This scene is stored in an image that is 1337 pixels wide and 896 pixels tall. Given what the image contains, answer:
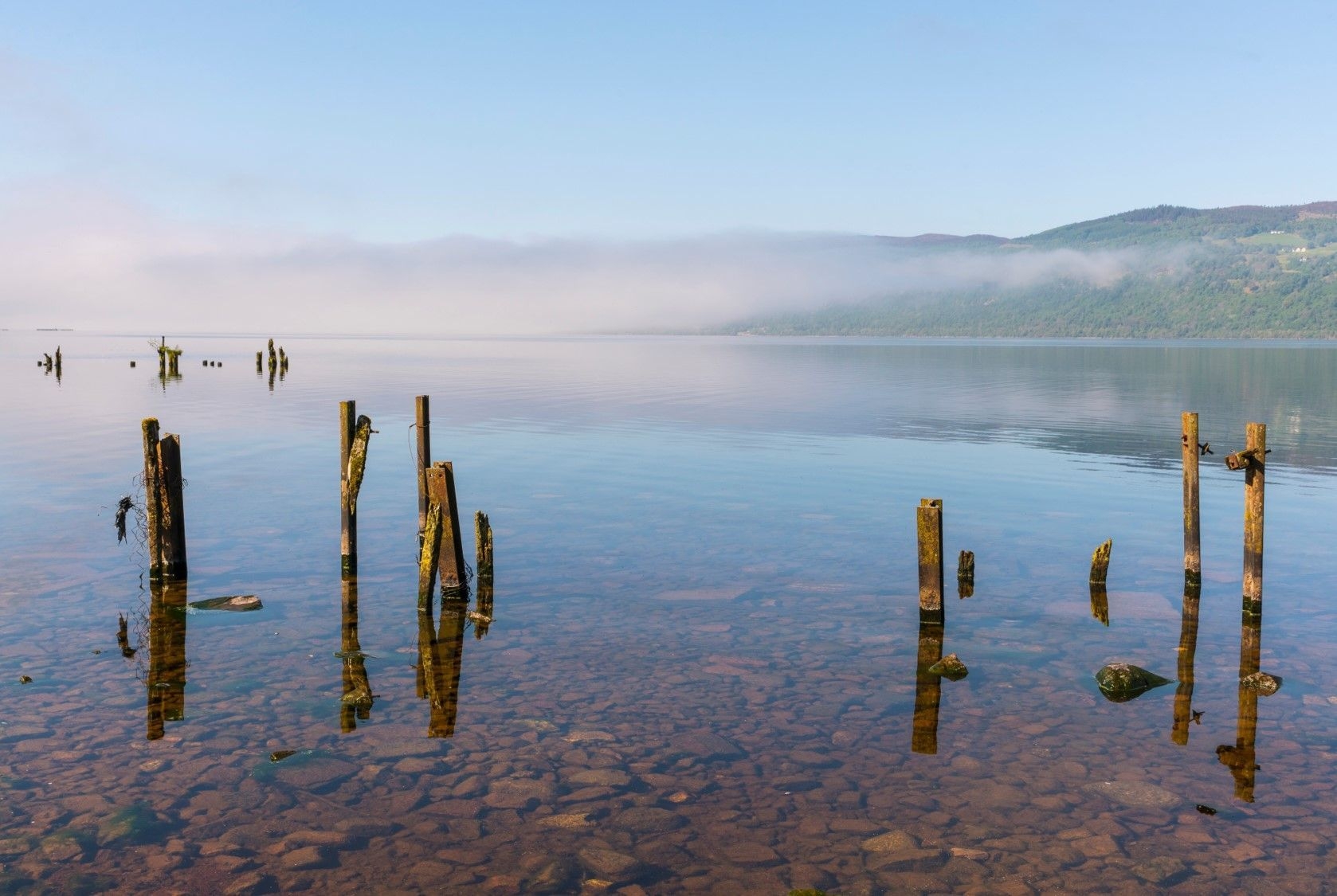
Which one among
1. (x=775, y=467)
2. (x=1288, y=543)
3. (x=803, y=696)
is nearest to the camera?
(x=803, y=696)

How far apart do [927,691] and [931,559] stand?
3.29 metres

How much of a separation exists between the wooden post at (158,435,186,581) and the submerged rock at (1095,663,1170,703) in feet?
51.8

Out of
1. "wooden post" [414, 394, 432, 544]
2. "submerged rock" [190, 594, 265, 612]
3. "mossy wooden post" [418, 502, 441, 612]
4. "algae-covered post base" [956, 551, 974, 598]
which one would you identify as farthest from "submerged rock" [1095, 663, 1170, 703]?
"submerged rock" [190, 594, 265, 612]

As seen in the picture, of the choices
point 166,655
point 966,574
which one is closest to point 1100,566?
point 966,574

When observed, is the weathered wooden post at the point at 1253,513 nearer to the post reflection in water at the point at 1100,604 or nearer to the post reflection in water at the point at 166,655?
the post reflection in water at the point at 1100,604

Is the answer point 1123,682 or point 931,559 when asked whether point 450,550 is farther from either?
point 1123,682

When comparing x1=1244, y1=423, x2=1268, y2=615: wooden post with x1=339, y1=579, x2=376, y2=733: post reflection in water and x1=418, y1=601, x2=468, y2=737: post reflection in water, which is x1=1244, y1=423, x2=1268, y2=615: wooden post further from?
x1=339, y1=579, x2=376, y2=733: post reflection in water

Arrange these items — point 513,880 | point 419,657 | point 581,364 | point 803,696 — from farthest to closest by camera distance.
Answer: point 581,364 < point 419,657 < point 803,696 < point 513,880

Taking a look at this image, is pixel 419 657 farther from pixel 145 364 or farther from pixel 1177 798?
pixel 145 364

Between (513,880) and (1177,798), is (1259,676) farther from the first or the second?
(513,880)

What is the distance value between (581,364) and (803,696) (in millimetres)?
127930

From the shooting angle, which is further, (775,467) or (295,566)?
(775,467)

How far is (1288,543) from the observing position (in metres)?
25.7

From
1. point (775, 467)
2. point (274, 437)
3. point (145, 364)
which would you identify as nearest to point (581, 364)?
point (145, 364)
